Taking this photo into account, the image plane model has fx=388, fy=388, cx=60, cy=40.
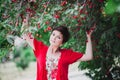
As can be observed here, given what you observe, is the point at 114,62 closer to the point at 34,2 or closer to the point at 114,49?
the point at 114,49

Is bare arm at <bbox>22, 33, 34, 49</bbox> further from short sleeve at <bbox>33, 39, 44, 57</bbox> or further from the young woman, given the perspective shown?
the young woman

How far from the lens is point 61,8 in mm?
4023

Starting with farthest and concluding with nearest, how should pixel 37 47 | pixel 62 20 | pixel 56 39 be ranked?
pixel 62 20
pixel 37 47
pixel 56 39

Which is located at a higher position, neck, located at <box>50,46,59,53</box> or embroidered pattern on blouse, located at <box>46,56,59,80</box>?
neck, located at <box>50,46,59,53</box>

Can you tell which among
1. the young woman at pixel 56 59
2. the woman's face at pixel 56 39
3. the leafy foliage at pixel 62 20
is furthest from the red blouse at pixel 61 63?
the leafy foliage at pixel 62 20

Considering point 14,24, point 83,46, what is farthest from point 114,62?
point 14,24

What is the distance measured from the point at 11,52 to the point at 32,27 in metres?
0.98

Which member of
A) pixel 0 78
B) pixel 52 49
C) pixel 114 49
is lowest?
pixel 0 78

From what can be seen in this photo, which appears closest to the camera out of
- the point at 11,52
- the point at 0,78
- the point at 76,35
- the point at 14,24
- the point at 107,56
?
the point at 14,24

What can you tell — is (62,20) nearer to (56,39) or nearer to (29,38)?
(29,38)

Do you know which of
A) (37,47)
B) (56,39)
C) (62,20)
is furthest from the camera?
(62,20)

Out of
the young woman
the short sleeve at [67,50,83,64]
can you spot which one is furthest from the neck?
the short sleeve at [67,50,83,64]

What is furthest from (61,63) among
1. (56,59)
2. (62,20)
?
(62,20)

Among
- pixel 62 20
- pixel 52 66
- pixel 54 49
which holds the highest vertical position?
pixel 62 20
